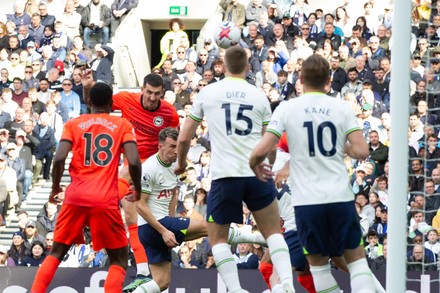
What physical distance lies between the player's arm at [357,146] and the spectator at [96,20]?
18606 millimetres

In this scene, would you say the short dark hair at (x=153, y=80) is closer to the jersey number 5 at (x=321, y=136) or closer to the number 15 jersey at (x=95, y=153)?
the number 15 jersey at (x=95, y=153)

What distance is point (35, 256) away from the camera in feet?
65.8

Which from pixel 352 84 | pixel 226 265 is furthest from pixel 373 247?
pixel 226 265

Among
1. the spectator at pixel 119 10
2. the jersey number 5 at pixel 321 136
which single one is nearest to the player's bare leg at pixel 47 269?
the jersey number 5 at pixel 321 136

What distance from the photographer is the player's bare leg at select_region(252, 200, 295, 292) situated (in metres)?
11.7

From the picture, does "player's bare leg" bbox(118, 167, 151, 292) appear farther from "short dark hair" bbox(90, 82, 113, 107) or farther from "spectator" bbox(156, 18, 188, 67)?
"spectator" bbox(156, 18, 188, 67)

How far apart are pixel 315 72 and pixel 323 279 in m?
1.76

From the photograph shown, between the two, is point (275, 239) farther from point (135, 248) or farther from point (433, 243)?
point (433, 243)

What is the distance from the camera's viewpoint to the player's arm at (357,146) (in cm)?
1057

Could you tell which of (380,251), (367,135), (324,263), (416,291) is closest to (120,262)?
(324,263)

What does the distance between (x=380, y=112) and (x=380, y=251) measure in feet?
13.4

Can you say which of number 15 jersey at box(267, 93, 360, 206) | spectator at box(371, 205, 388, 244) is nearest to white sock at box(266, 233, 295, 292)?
number 15 jersey at box(267, 93, 360, 206)

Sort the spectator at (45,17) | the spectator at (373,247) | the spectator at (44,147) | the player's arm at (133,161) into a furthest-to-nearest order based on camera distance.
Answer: the spectator at (45,17) < the spectator at (44,147) < the spectator at (373,247) < the player's arm at (133,161)

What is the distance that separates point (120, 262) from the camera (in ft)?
42.2
